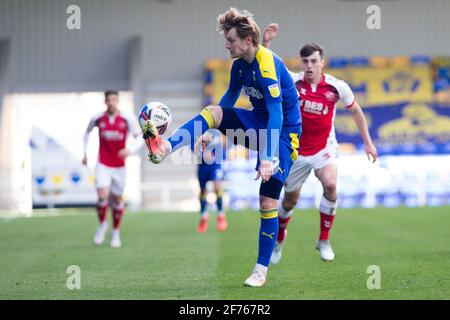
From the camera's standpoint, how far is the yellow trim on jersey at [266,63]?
6277 millimetres

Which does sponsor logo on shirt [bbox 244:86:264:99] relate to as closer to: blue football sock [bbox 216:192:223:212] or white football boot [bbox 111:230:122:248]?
white football boot [bbox 111:230:122:248]

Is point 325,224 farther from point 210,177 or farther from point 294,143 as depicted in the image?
point 210,177

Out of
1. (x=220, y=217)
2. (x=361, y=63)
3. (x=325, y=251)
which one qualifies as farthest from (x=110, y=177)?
(x=361, y=63)

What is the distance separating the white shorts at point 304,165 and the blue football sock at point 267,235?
73.9 inches

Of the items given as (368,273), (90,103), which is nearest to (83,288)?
(368,273)

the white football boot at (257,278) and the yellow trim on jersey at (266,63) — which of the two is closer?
the yellow trim on jersey at (266,63)

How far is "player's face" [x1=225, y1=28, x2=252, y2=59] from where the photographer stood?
20.6 feet

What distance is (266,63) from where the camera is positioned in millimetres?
6316

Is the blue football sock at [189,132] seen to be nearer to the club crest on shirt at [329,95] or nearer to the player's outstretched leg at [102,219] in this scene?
the club crest on shirt at [329,95]

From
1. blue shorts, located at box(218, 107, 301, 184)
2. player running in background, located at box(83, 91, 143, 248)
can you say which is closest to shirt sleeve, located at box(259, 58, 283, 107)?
blue shorts, located at box(218, 107, 301, 184)

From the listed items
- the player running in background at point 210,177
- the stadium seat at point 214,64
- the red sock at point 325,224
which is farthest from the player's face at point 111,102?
the stadium seat at point 214,64

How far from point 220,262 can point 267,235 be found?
7.10 ft

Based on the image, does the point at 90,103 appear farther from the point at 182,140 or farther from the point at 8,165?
the point at 182,140

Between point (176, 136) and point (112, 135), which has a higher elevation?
point (176, 136)
